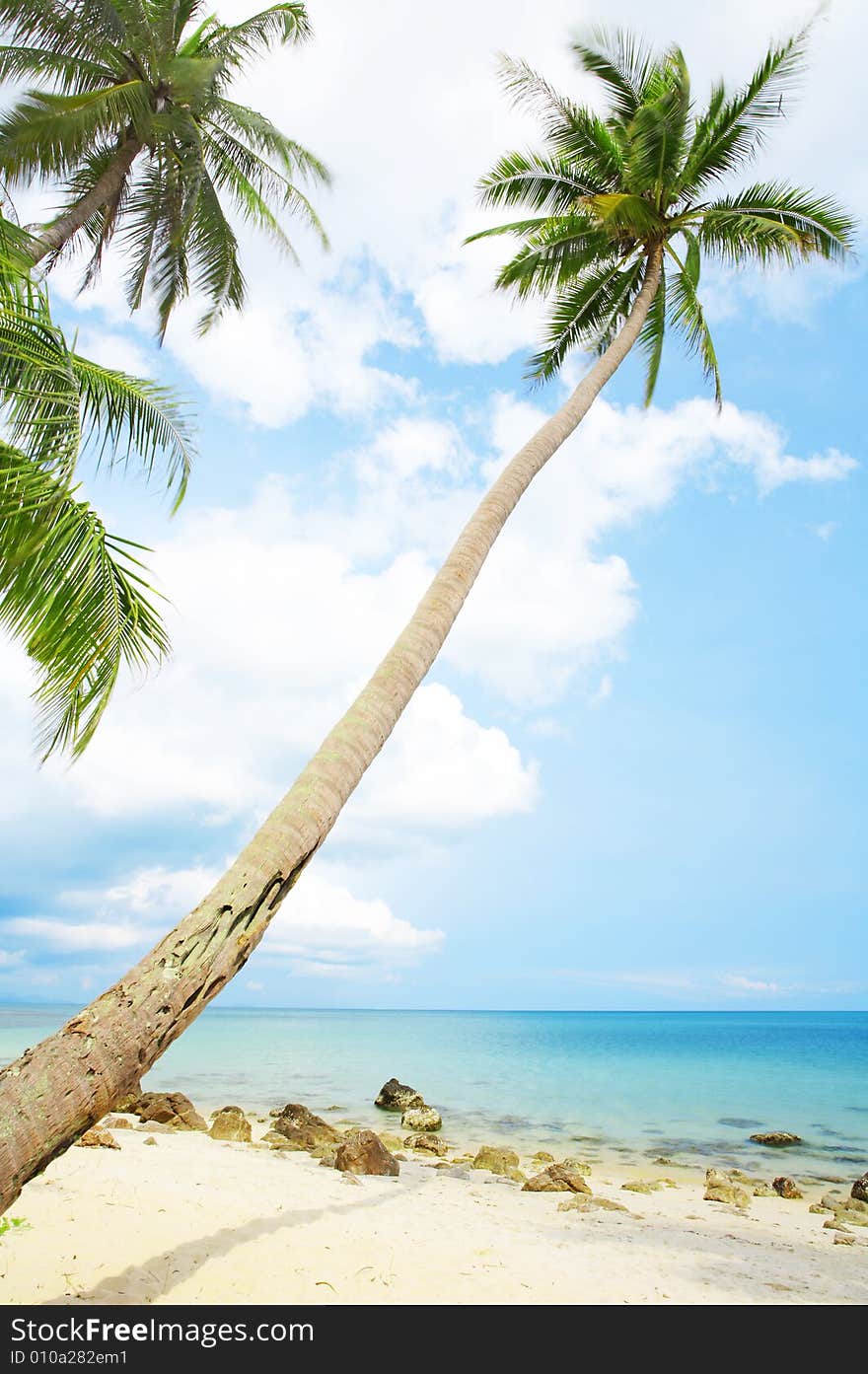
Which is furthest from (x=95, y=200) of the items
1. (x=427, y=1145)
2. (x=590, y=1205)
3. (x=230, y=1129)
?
(x=427, y=1145)

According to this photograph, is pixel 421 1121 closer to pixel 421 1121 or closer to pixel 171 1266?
pixel 421 1121

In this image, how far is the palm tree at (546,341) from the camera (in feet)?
9.70

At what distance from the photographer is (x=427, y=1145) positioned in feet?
40.8

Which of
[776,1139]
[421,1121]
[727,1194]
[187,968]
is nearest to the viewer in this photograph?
[187,968]

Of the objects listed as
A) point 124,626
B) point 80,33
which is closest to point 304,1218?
point 124,626

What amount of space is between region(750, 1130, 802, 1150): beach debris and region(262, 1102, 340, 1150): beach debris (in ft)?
29.2

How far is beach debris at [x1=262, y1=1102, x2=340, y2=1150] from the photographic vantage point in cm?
1097

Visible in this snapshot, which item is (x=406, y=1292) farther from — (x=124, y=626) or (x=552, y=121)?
(x=552, y=121)

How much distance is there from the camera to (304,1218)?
21.1ft

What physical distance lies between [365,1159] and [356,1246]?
370 cm

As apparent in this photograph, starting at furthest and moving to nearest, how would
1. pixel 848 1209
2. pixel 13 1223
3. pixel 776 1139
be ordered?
pixel 776 1139, pixel 848 1209, pixel 13 1223

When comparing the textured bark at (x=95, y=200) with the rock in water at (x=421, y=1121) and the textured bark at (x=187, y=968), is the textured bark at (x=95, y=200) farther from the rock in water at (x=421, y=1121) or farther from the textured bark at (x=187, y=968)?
the rock in water at (x=421, y=1121)

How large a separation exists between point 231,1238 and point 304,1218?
887 mm

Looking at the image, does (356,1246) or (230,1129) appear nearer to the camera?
(356,1246)
